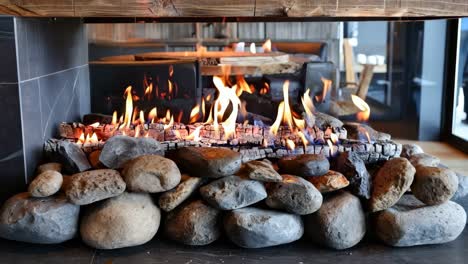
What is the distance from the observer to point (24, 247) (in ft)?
5.49

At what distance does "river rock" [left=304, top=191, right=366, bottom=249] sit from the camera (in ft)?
5.42

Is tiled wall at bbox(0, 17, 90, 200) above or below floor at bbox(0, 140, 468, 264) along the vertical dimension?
above

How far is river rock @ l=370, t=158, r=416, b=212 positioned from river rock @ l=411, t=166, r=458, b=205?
0.04m

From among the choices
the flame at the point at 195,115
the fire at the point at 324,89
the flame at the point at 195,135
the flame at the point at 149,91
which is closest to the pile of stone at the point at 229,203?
the flame at the point at 195,135

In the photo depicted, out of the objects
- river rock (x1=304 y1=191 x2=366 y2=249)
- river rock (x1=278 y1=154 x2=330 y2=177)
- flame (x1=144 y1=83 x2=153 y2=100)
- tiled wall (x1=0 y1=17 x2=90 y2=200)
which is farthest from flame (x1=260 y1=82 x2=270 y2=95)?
river rock (x1=304 y1=191 x2=366 y2=249)

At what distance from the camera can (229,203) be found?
1663mm

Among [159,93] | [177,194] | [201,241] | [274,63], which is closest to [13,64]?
[177,194]

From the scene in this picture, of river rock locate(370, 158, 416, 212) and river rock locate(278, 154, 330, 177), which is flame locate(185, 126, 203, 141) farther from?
river rock locate(370, 158, 416, 212)

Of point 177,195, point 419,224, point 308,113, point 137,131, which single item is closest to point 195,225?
point 177,195

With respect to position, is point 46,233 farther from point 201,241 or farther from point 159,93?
point 159,93

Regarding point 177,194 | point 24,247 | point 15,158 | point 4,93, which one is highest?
point 4,93

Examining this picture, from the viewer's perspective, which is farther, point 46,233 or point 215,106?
point 215,106

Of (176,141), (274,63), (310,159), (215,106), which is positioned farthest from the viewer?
(274,63)

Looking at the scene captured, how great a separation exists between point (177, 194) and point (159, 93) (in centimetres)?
116
